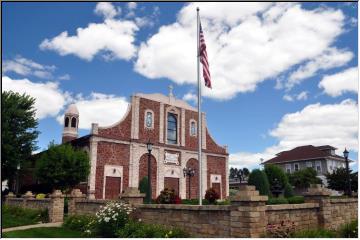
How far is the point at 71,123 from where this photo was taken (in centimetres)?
3900

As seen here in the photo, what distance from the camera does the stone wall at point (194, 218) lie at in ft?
37.6

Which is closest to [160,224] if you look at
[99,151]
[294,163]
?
[99,151]

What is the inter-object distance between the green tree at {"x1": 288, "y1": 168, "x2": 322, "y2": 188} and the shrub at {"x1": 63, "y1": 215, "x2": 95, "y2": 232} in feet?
144

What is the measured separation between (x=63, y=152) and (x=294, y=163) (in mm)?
46540

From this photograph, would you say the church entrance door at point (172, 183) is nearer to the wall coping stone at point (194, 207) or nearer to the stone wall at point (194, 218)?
the wall coping stone at point (194, 207)

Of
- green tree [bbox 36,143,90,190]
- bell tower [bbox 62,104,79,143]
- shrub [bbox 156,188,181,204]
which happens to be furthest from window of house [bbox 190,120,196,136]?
shrub [bbox 156,188,181,204]

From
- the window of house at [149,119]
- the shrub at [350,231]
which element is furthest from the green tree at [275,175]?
the shrub at [350,231]

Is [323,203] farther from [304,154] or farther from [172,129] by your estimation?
[304,154]

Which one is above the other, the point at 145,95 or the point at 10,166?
the point at 145,95

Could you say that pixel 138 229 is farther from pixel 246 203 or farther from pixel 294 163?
pixel 294 163

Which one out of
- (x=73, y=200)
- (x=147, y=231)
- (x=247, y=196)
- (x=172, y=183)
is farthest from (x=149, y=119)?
(x=247, y=196)

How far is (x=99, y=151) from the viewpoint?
32281 millimetres

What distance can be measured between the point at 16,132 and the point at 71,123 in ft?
25.1

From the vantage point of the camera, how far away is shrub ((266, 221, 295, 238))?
1105 centimetres
